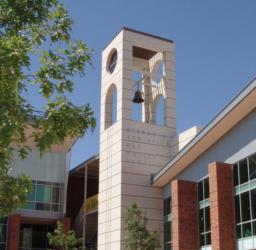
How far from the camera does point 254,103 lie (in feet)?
79.4

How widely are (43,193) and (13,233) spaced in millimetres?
4323

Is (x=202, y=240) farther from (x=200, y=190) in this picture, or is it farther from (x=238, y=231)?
(x=238, y=231)

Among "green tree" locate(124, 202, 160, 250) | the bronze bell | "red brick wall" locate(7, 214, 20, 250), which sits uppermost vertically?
the bronze bell

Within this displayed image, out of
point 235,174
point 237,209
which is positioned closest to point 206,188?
point 235,174

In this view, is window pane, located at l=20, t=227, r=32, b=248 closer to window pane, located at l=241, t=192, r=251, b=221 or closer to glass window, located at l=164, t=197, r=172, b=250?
glass window, located at l=164, t=197, r=172, b=250

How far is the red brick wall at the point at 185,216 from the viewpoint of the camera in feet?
95.5

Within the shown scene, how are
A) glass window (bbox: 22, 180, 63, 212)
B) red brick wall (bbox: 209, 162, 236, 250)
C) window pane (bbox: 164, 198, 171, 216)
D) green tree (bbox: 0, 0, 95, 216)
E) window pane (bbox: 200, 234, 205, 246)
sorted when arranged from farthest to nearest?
1. glass window (bbox: 22, 180, 63, 212)
2. window pane (bbox: 164, 198, 171, 216)
3. window pane (bbox: 200, 234, 205, 246)
4. red brick wall (bbox: 209, 162, 236, 250)
5. green tree (bbox: 0, 0, 95, 216)

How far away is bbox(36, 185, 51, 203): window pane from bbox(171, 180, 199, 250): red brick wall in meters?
18.7

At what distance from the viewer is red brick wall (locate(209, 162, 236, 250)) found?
25.4 meters

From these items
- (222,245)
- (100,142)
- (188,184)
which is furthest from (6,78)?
(100,142)

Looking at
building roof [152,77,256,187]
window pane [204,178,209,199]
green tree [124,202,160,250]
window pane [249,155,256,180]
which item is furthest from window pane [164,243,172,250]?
window pane [249,155,256,180]

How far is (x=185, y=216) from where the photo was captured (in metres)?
29.6

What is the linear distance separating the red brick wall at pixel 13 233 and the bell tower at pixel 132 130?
977 centimetres

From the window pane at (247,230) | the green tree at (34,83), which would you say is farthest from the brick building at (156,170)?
the green tree at (34,83)
